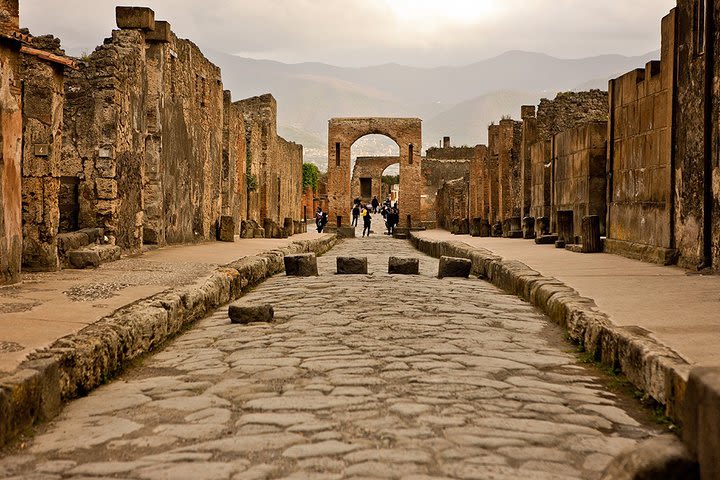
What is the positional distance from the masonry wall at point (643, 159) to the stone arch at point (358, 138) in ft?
89.4

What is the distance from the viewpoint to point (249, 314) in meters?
6.81

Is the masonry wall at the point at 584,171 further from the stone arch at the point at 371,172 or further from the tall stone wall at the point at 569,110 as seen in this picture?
A: the stone arch at the point at 371,172

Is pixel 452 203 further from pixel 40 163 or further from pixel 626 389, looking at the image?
pixel 626 389

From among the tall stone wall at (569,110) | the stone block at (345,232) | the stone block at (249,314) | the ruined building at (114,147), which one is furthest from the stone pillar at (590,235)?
the stone block at (345,232)

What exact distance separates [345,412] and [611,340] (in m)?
1.82

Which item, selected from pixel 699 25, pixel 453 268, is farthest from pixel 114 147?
pixel 699 25

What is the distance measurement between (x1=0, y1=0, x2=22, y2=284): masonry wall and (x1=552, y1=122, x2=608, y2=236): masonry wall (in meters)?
9.44

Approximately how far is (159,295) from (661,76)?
742 cm

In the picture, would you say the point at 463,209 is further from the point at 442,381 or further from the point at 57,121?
the point at 442,381

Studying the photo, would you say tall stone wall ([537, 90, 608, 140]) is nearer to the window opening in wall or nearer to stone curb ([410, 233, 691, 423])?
the window opening in wall

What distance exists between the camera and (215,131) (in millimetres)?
18547

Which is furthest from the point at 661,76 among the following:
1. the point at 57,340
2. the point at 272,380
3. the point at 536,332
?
the point at 57,340

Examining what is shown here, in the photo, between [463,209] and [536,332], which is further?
[463,209]

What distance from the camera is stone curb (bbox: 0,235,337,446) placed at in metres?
3.45
